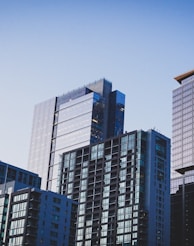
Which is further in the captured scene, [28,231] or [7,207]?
[7,207]

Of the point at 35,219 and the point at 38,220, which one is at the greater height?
the point at 35,219

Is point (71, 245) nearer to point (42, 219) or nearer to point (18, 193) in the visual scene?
point (42, 219)

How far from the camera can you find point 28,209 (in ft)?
611

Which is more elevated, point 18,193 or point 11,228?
point 18,193

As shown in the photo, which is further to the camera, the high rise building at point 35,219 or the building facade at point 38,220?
the high rise building at point 35,219

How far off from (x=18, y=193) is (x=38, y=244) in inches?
937

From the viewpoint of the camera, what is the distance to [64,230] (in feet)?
630

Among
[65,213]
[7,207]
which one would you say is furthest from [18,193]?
[65,213]

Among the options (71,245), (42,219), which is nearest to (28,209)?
(42,219)

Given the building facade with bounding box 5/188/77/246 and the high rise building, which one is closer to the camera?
the building facade with bounding box 5/188/77/246

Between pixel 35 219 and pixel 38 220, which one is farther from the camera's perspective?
pixel 38 220

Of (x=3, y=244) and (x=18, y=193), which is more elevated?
(x=18, y=193)

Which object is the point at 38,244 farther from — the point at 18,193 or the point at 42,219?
the point at 18,193

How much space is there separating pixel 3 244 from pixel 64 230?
2388 cm
